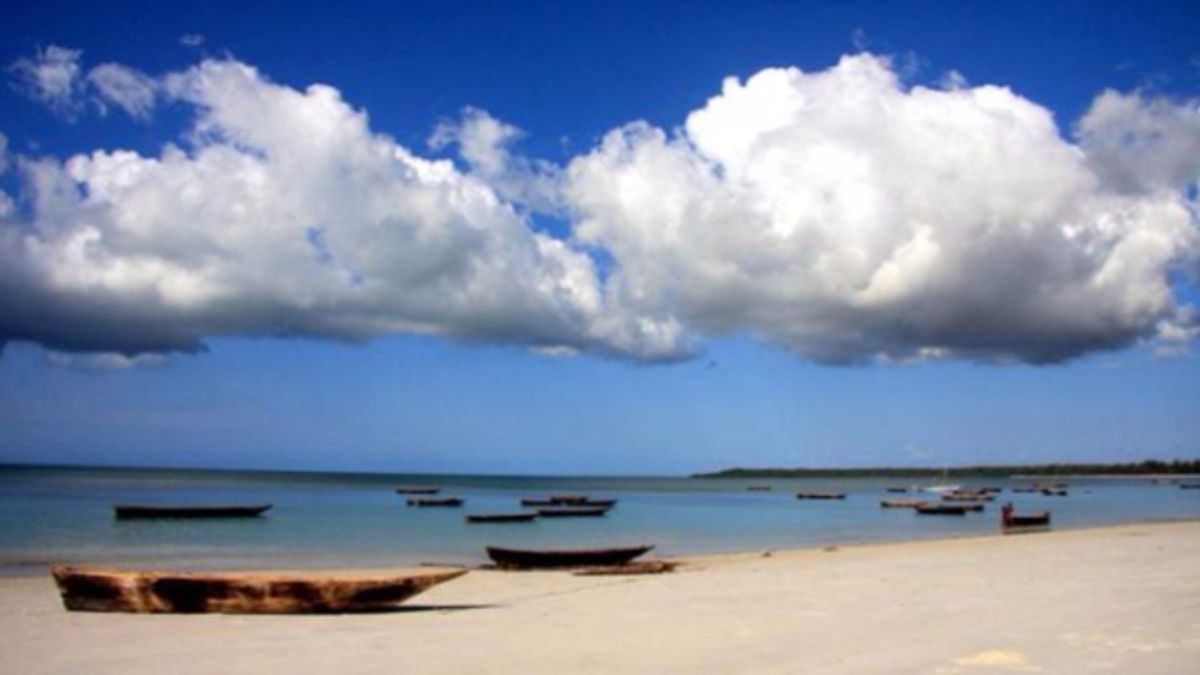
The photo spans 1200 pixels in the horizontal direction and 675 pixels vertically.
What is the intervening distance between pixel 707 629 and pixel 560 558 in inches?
450

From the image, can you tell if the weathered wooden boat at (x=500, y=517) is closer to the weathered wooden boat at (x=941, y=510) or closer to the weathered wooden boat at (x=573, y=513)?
the weathered wooden boat at (x=573, y=513)

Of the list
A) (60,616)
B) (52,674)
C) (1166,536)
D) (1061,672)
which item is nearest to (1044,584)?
(1061,672)

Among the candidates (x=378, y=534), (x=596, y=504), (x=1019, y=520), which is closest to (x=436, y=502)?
(x=596, y=504)

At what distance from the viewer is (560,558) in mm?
21516

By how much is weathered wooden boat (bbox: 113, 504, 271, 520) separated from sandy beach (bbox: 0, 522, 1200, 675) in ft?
105

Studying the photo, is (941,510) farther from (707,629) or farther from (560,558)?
(707,629)

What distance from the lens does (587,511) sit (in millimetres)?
58250

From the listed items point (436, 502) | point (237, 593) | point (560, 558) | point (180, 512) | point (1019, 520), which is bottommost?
point (436, 502)

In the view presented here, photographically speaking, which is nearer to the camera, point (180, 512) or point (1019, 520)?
point (1019, 520)

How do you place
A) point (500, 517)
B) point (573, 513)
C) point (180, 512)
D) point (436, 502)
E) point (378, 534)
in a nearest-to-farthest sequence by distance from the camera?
point (378, 534) < point (500, 517) < point (180, 512) < point (573, 513) < point (436, 502)

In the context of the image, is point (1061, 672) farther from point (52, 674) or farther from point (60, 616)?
point (60, 616)

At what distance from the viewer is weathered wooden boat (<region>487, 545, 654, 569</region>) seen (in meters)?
21.4

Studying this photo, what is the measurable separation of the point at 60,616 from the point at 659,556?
17.6 meters

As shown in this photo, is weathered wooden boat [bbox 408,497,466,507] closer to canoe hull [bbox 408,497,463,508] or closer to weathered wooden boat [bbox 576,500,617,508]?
canoe hull [bbox 408,497,463,508]
